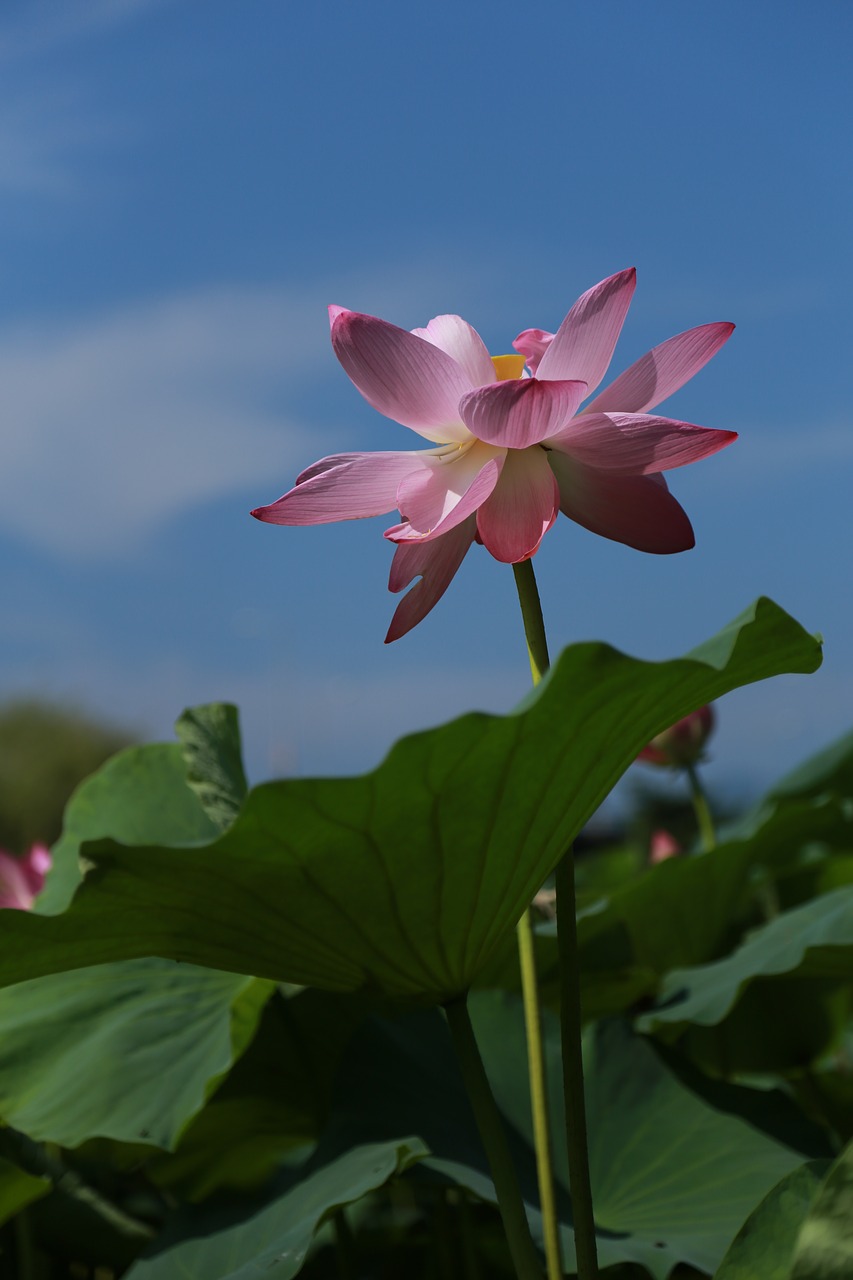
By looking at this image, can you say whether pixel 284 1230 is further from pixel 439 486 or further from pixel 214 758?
pixel 439 486

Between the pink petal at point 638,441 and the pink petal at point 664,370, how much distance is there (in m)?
0.02

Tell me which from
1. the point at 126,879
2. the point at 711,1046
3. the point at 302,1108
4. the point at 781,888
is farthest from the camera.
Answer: the point at 781,888

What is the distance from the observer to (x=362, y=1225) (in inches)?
39.4

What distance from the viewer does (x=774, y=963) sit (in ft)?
2.45

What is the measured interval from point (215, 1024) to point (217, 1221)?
0.43ft

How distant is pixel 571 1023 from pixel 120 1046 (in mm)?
371

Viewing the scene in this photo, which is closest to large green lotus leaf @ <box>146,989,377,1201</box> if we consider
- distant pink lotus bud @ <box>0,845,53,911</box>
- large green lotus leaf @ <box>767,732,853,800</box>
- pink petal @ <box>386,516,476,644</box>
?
distant pink lotus bud @ <box>0,845,53,911</box>

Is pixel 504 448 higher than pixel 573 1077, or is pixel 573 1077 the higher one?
pixel 504 448

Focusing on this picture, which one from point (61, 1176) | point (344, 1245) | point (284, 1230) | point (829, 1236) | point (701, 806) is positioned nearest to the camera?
point (829, 1236)

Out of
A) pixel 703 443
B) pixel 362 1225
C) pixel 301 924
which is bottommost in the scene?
pixel 362 1225

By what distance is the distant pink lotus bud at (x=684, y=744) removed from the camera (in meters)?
1.31

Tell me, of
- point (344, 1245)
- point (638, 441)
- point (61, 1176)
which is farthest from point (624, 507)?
point (61, 1176)

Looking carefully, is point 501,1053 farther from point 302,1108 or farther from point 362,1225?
point 362,1225

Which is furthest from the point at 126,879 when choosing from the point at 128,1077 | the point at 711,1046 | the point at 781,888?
the point at 781,888
